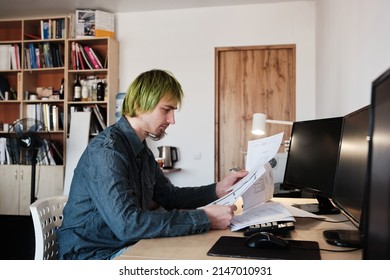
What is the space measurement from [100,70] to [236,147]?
1.61 meters

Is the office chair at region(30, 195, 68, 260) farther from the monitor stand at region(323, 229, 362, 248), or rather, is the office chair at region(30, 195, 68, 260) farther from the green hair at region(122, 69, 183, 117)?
the monitor stand at region(323, 229, 362, 248)

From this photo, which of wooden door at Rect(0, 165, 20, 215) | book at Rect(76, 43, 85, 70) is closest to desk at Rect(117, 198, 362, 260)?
book at Rect(76, 43, 85, 70)

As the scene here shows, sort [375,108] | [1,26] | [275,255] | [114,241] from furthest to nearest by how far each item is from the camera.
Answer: [1,26]
[114,241]
[275,255]
[375,108]

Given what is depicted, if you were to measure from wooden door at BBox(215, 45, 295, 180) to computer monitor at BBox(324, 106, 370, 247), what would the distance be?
2502 millimetres

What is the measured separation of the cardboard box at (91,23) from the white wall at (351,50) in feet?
7.05

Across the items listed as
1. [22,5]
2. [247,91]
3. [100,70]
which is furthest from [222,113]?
[22,5]

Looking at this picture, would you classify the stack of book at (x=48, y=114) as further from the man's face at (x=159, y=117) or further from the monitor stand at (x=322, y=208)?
the monitor stand at (x=322, y=208)

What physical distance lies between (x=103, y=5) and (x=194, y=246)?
131 inches

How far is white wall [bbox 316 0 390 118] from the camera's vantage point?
116 cm

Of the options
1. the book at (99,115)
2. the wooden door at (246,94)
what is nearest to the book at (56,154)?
the book at (99,115)

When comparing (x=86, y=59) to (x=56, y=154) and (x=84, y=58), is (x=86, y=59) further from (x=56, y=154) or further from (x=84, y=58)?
(x=56, y=154)

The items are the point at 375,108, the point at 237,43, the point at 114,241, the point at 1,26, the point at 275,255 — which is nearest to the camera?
the point at 375,108

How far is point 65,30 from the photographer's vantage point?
364 cm

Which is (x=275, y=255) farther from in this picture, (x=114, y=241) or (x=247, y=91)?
(x=247, y=91)
